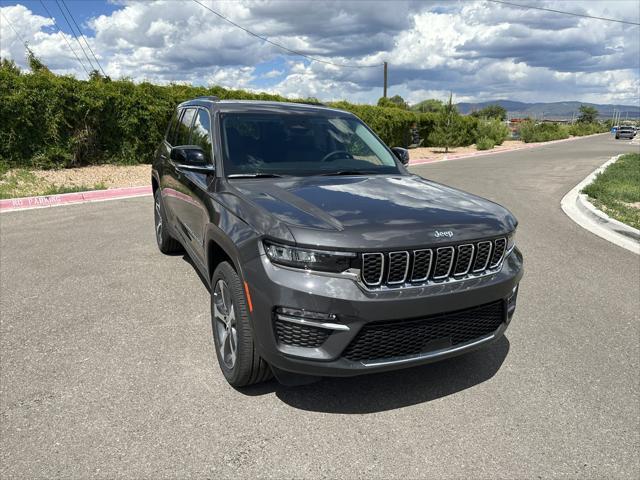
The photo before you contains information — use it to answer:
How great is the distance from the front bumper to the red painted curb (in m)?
8.35

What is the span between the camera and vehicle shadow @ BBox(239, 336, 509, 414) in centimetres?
300

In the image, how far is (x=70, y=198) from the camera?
9906 mm

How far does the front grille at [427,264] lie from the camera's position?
2555 mm

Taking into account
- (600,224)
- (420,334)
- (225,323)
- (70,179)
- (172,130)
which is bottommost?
(600,224)

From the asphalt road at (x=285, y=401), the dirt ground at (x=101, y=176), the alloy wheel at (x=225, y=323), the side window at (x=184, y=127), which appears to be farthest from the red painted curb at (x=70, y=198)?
the alloy wheel at (x=225, y=323)

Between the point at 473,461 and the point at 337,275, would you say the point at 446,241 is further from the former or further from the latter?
the point at 473,461

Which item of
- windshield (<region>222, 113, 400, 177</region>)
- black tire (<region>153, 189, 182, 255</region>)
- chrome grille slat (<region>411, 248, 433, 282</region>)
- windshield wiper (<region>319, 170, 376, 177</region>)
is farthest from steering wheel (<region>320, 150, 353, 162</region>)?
black tire (<region>153, 189, 182, 255</region>)

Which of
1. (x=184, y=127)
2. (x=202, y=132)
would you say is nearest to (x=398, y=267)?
(x=202, y=132)

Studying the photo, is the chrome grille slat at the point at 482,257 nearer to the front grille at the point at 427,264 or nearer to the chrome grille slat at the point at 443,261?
the front grille at the point at 427,264

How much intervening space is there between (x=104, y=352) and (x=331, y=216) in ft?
6.86

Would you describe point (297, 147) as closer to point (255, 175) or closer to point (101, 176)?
point (255, 175)

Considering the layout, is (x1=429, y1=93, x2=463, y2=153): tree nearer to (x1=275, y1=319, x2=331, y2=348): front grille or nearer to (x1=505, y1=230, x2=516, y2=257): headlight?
(x1=505, y1=230, x2=516, y2=257): headlight

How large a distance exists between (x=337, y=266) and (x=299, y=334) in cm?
41

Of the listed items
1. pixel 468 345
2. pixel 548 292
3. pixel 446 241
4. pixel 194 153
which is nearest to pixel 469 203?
pixel 446 241
